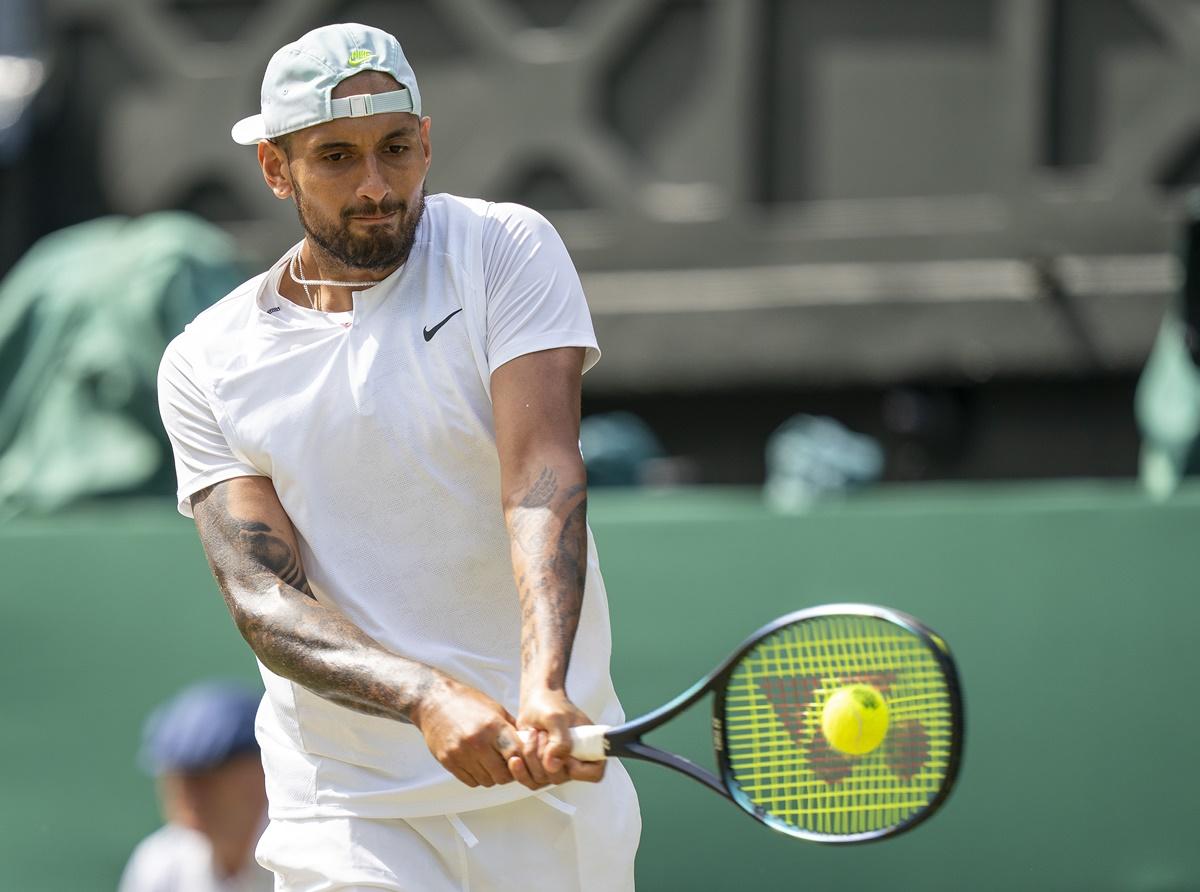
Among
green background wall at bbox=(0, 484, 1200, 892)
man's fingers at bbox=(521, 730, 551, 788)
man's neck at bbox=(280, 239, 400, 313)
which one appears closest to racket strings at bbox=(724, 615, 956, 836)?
man's fingers at bbox=(521, 730, 551, 788)

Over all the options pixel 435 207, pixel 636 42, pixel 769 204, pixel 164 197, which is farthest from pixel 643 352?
pixel 435 207

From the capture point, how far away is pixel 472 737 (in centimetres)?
254

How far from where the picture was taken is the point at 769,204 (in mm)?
7832

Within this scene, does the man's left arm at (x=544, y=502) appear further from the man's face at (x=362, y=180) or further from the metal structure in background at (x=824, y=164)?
the metal structure in background at (x=824, y=164)

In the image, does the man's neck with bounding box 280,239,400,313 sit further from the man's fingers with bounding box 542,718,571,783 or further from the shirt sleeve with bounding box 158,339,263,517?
the man's fingers with bounding box 542,718,571,783

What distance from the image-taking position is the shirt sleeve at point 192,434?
3000 millimetres

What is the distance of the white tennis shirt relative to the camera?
2.87m

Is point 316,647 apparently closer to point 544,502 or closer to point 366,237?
point 544,502

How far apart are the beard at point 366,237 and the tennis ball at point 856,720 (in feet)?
3.24

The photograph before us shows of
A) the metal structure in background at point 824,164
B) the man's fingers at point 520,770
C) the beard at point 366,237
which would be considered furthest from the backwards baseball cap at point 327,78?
the metal structure in background at point 824,164

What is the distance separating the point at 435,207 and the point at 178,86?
5695mm

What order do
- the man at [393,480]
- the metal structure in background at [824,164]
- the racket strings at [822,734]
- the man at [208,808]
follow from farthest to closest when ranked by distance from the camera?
the metal structure in background at [824,164]
the man at [208,808]
the racket strings at [822,734]
the man at [393,480]

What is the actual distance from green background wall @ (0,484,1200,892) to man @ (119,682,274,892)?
1244 mm

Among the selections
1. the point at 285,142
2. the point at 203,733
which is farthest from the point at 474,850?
the point at 285,142
